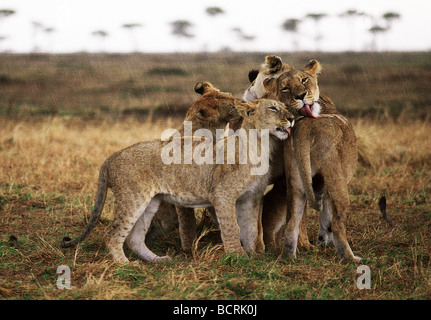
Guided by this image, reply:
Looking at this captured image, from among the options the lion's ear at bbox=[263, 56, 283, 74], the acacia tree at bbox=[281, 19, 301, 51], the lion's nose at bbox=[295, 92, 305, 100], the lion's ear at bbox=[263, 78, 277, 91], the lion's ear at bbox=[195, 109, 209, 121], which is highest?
the acacia tree at bbox=[281, 19, 301, 51]

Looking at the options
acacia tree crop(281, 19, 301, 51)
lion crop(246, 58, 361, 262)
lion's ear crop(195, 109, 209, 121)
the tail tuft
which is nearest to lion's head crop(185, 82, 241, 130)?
lion's ear crop(195, 109, 209, 121)

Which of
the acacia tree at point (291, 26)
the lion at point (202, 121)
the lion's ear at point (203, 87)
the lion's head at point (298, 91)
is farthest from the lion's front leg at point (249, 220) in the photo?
the acacia tree at point (291, 26)

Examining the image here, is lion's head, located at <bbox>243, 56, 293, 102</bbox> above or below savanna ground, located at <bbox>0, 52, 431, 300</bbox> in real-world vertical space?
above

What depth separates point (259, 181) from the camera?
4.23 m

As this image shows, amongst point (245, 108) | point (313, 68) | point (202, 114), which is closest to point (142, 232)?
point (202, 114)

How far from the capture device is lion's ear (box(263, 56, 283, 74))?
16.0 ft

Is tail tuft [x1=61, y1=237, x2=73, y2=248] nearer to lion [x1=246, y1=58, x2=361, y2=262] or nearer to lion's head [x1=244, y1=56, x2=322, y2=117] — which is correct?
lion [x1=246, y1=58, x2=361, y2=262]

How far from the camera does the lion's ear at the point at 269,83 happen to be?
4771mm

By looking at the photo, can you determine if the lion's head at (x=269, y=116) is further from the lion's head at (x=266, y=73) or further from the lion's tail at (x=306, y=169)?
the lion's head at (x=266, y=73)
